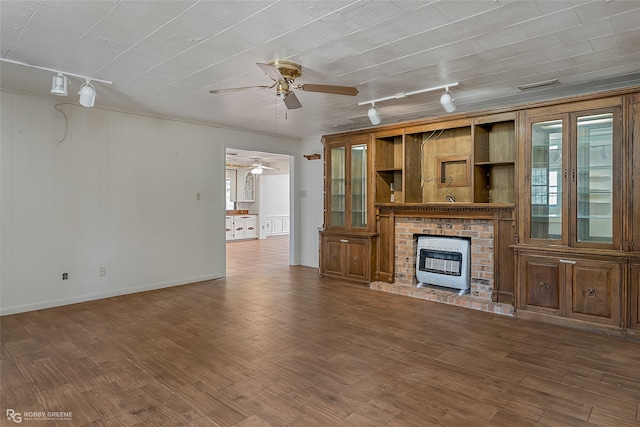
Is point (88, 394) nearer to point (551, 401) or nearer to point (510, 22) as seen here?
point (551, 401)

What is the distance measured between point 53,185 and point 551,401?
5479mm

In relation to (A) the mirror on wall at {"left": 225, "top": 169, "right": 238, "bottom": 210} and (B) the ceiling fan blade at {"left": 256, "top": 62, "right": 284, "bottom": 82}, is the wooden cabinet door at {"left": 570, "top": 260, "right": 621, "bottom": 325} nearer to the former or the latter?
(B) the ceiling fan blade at {"left": 256, "top": 62, "right": 284, "bottom": 82}

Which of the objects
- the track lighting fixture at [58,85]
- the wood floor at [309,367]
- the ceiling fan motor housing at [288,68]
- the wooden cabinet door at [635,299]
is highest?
the ceiling fan motor housing at [288,68]

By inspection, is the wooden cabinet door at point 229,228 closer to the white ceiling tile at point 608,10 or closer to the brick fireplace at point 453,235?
the brick fireplace at point 453,235

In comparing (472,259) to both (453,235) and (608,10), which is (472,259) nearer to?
(453,235)

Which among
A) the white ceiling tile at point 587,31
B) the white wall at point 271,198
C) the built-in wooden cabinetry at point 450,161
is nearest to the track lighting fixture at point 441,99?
the built-in wooden cabinetry at point 450,161

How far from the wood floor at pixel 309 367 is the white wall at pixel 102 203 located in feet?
1.81

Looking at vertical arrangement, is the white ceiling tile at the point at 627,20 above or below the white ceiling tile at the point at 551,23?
below

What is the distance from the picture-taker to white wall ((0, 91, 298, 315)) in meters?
4.32

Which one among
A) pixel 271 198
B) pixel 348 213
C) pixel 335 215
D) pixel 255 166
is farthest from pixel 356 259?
→ pixel 271 198

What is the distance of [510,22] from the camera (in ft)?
8.61

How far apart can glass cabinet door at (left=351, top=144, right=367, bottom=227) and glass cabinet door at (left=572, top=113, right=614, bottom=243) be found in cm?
283

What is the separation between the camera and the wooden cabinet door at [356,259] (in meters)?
5.80

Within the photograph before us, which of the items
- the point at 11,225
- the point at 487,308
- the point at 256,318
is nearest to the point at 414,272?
the point at 487,308
